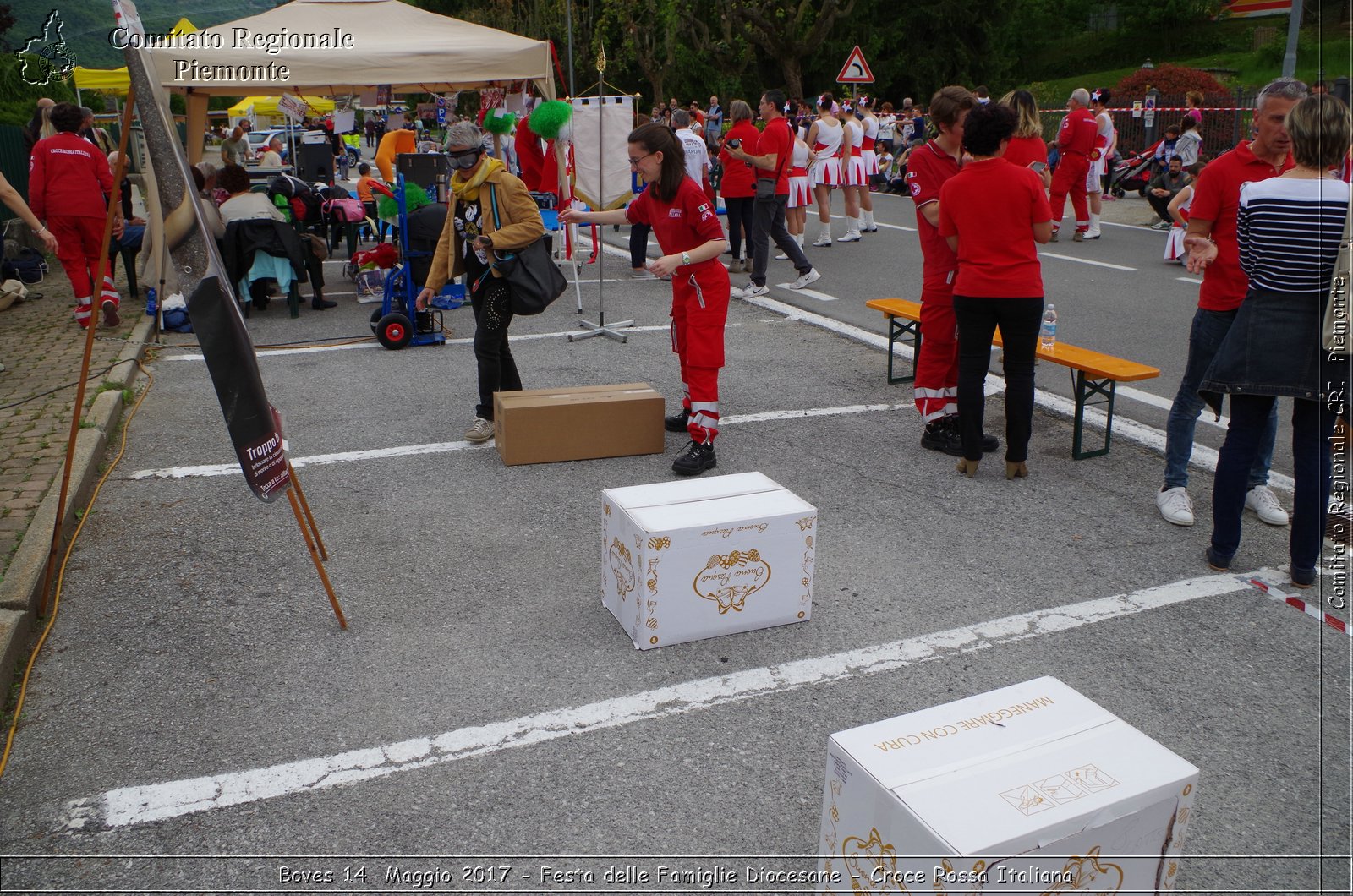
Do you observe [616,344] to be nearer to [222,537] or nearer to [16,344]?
[222,537]

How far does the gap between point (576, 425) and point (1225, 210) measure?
3.43 meters

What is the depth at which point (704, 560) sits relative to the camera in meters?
3.79

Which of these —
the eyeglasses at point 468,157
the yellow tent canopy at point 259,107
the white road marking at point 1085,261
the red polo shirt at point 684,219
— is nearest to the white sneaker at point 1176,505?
the red polo shirt at point 684,219

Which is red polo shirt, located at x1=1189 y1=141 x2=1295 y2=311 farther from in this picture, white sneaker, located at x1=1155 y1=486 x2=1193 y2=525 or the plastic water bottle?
the plastic water bottle

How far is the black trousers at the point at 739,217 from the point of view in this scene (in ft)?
38.6

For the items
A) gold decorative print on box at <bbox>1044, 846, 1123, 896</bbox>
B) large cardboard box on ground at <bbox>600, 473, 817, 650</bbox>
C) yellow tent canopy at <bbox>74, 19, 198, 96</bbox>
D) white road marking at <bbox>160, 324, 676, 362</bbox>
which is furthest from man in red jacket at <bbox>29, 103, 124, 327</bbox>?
yellow tent canopy at <bbox>74, 19, 198, 96</bbox>

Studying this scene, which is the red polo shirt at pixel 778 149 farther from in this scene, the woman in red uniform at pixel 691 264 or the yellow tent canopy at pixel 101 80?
the yellow tent canopy at pixel 101 80

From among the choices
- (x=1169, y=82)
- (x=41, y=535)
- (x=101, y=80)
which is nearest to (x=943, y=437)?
(x=41, y=535)

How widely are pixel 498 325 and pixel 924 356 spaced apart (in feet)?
8.40

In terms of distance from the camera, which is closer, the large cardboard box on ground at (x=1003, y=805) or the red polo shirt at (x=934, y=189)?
the large cardboard box on ground at (x=1003, y=805)

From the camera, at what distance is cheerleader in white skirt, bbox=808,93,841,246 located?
13.9 m

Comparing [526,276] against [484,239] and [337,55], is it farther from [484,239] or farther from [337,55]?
[337,55]

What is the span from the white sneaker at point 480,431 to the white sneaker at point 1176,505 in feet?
12.3

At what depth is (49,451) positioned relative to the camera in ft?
19.9
